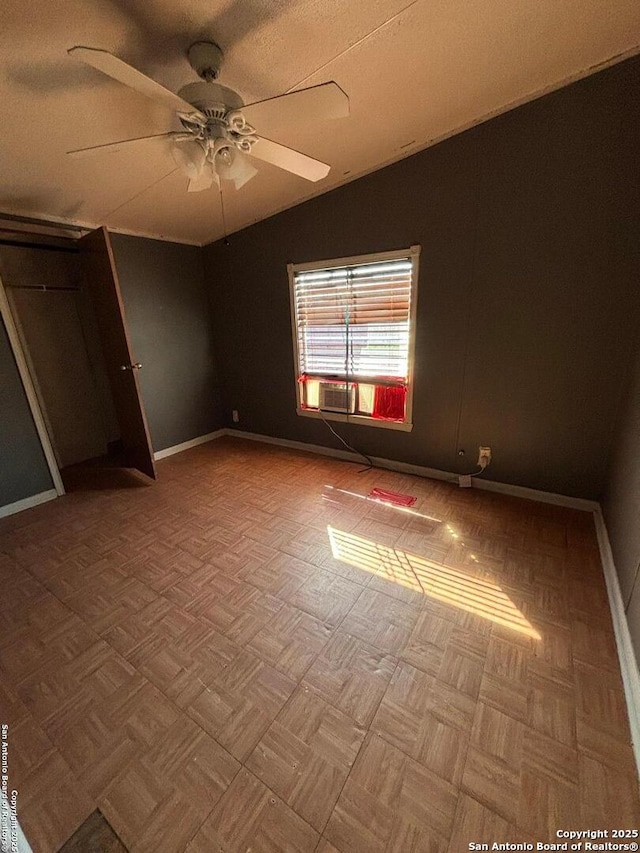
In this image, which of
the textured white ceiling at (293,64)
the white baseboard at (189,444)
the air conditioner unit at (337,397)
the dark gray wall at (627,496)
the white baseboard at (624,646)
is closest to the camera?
the white baseboard at (624,646)

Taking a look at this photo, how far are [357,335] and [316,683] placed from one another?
96.5 inches

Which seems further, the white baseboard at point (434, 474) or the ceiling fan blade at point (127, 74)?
the white baseboard at point (434, 474)

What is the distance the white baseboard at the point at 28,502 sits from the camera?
2.48 m

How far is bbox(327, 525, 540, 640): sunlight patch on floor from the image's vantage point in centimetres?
155

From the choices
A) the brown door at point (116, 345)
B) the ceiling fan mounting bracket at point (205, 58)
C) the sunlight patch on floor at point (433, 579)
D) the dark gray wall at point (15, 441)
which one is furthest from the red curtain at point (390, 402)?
the dark gray wall at point (15, 441)

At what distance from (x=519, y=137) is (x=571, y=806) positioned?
3.06 metres

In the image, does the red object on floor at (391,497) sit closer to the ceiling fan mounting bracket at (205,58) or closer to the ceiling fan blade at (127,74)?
the ceiling fan blade at (127,74)

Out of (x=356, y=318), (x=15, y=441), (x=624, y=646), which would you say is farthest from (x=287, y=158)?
(x=15, y=441)

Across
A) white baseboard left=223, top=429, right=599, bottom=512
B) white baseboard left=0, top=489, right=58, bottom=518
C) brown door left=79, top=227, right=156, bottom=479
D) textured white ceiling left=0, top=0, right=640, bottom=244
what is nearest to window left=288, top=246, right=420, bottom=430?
white baseboard left=223, top=429, right=599, bottom=512

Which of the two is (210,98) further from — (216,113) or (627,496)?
(627,496)

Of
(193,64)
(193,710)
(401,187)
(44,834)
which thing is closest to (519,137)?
(401,187)

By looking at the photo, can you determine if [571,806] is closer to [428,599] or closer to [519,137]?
[428,599]

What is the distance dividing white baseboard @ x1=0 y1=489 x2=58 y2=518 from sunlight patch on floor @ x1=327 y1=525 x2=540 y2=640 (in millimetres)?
2368

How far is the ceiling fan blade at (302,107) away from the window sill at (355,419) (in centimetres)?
210
